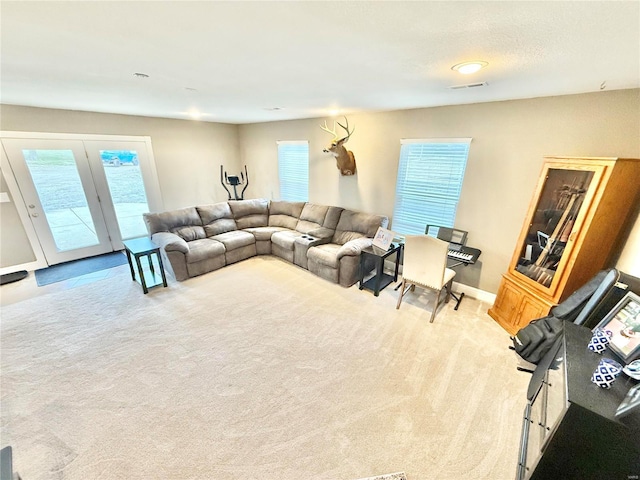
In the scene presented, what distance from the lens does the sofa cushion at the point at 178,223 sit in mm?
4012

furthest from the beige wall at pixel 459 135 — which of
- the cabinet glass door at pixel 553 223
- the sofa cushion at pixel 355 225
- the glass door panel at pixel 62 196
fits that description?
the glass door panel at pixel 62 196

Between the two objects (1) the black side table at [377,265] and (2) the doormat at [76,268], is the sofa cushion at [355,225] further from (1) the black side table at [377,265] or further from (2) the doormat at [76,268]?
(2) the doormat at [76,268]

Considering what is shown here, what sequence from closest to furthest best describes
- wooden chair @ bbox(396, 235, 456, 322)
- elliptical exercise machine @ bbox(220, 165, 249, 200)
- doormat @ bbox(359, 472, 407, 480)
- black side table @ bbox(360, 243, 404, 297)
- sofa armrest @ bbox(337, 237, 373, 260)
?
doormat @ bbox(359, 472, 407, 480), wooden chair @ bbox(396, 235, 456, 322), black side table @ bbox(360, 243, 404, 297), sofa armrest @ bbox(337, 237, 373, 260), elliptical exercise machine @ bbox(220, 165, 249, 200)

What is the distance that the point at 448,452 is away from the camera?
5.22 ft

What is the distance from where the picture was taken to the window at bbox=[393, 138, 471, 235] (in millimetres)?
3195

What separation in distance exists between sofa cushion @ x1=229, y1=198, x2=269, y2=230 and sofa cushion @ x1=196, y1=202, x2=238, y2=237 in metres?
0.12

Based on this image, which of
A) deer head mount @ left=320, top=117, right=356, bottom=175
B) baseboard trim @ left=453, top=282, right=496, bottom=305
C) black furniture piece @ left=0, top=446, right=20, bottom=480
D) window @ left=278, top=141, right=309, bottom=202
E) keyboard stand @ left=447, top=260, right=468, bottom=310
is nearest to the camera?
black furniture piece @ left=0, top=446, right=20, bottom=480

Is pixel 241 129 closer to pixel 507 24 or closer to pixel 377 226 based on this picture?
pixel 377 226

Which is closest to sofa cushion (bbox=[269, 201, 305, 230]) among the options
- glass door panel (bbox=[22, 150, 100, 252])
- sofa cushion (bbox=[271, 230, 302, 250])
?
sofa cushion (bbox=[271, 230, 302, 250])

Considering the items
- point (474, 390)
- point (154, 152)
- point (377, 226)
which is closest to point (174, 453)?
point (474, 390)

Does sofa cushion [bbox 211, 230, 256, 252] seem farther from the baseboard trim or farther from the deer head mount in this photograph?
the baseboard trim

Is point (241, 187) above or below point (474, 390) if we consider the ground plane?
above

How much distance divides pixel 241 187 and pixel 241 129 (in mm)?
1368

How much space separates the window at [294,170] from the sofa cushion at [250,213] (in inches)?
23.4
